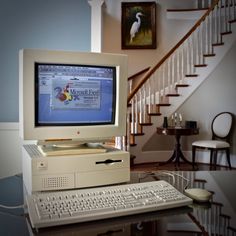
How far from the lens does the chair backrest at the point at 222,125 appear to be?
5336 mm

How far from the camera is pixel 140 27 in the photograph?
6.46 m

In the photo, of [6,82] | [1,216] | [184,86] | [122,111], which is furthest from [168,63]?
[1,216]

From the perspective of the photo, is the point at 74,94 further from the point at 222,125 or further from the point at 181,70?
the point at 181,70

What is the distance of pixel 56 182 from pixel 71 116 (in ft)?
0.86

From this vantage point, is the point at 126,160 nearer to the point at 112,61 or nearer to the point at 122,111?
the point at 122,111

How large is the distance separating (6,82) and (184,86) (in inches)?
156

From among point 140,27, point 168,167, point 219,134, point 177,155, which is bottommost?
point 168,167

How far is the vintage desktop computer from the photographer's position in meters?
1.18

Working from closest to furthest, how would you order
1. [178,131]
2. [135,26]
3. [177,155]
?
[178,131], [177,155], [135,26]

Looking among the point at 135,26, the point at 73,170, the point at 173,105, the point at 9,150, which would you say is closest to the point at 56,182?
the point at 73,170

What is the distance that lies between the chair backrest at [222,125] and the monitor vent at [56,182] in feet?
15.0

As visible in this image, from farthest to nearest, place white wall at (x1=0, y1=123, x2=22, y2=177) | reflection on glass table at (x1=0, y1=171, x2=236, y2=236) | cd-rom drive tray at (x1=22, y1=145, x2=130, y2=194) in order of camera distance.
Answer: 1. white wall at (x1=0, y1=123, x2=22, y2=177)
2. cd-rom drive tray at (x1=22, y1=145, x2=130, y2=194)
3. reflection on glass table at (x1=0, y1=171, x2=236, y2=236)

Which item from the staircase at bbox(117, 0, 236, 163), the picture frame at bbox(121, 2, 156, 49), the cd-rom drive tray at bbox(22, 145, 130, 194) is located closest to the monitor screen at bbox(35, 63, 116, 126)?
the cd-rom drive tray at bbox(22, 145, 130, 194)

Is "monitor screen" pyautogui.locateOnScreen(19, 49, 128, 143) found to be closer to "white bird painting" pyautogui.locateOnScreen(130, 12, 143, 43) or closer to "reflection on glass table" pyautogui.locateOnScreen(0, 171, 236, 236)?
"reflection on glass table" pyautogui.locateOnScreen(0, 171, 236, 236)
